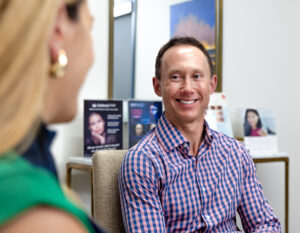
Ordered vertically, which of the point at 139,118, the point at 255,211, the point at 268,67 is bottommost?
the point at 255,211

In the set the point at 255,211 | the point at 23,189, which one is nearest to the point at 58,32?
the point at 23,189

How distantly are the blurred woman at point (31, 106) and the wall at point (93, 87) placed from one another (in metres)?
2.02

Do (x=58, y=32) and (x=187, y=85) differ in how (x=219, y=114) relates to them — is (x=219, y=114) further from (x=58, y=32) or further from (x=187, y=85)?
(x=58, y=32)

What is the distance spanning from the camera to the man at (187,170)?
1411 mm

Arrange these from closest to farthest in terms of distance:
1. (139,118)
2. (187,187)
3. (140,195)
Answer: (140,195), (187,187), (139,118)

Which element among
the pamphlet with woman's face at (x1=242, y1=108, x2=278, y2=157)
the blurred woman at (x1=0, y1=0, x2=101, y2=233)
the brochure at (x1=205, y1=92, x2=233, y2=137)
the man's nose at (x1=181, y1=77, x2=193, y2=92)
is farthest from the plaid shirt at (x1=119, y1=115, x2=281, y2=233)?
the pamphlet with woman's face at (x1=242, y1=108, x2=278, y2=157)

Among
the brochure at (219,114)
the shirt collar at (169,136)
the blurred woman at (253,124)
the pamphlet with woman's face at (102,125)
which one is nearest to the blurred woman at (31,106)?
the shirt collar at (169,136)

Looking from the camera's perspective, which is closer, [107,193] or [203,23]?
[107,193]

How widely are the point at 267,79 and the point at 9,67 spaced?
130 inches

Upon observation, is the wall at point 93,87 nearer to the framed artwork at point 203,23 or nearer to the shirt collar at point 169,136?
the framed artwork at point 203,23

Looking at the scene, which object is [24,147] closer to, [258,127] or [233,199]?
[233,199]

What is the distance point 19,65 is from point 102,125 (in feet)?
6.72

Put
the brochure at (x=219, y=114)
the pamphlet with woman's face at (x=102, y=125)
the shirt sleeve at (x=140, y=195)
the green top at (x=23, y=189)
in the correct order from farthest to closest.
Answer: the brochure at (x=219, y=114), the pamphlet with woman's face at (x=102, y=125), the shirt sleeve at (x=140, y=195), the green top at (x=23, y=189)

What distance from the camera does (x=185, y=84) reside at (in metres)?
1.64
